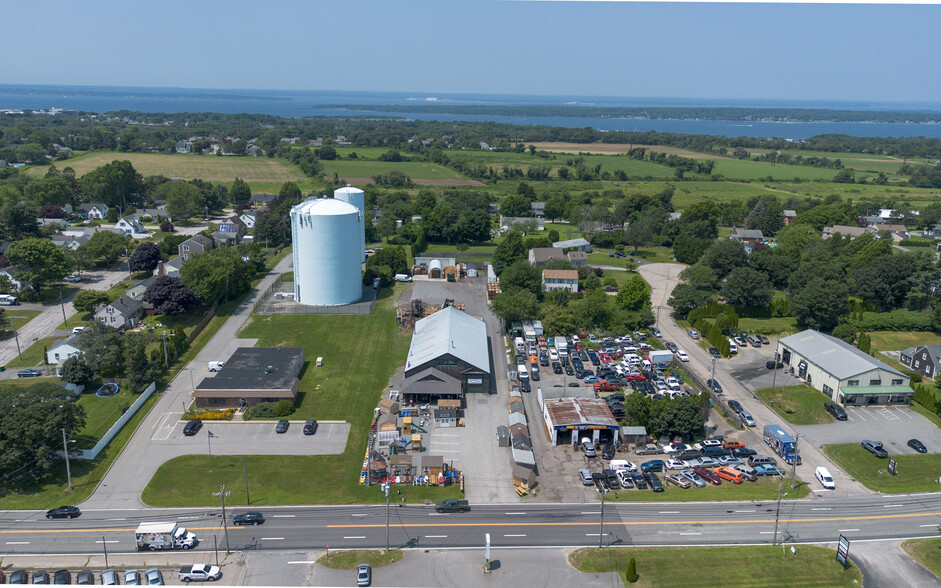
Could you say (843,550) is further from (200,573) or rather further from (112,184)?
(112,184)

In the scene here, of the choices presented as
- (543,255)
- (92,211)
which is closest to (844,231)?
(543,255)

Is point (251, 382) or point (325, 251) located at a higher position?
point (325, 251)

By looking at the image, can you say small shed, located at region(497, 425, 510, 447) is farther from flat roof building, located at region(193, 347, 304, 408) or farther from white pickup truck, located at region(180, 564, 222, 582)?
white pickup truck, located at region(180, 564, 222, 582)

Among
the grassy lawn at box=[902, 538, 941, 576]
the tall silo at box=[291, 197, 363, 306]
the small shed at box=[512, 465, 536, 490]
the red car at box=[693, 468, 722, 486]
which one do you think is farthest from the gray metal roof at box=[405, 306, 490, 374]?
the grassy lawn at box=[902, 538, 941, 576]

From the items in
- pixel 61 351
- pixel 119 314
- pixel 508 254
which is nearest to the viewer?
pixel 61 351

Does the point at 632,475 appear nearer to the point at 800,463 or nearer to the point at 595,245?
the point at 800,463

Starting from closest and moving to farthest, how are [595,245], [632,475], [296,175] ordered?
[632,475] → [595,245] → [296,175]

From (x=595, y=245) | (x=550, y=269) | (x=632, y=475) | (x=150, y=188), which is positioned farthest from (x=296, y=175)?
(x=632, y=475)
